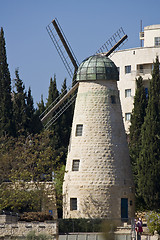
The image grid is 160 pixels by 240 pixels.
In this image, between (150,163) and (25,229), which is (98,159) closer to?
(150,163)

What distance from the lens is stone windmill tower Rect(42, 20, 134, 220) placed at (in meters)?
56.0

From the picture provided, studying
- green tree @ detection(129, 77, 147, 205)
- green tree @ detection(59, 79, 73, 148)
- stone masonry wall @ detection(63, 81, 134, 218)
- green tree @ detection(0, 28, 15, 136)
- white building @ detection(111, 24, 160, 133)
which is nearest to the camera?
stone masonry wall @ detection(63, 81, 134, 218)

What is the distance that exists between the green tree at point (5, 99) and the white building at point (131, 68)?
60.8ft

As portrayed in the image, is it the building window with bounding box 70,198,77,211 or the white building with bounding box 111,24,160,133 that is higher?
the white building with bounding box 111,24,160,133

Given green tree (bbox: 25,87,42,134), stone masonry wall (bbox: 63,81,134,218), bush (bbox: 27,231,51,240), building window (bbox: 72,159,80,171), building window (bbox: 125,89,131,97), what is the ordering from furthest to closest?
building window (bbox: 125,89,131,97) → green tree (bbox: 25,87,42,134) → building window (bbox: 72,159,80,171) → stone masonry wall (bbox: 63,81,134,218) → bush (bbox: 27,231,51,240)

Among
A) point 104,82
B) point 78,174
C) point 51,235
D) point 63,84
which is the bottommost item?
point 51,235

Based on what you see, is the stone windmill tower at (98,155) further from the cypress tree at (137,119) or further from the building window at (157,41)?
the building window at (157,41)

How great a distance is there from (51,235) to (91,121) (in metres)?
10.9

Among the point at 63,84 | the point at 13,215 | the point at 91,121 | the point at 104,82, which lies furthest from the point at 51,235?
the point at 63,84

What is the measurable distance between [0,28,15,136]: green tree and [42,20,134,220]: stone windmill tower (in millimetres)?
10933

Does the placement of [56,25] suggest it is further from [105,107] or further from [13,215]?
[13,215]

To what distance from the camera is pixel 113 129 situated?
190 feet

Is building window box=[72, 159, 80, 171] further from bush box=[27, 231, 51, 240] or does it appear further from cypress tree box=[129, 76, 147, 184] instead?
bush box=[27, 231, 51, 240]

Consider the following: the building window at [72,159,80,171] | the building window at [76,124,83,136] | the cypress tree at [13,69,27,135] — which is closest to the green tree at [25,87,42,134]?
the cypress tree at [13,69,27,135]
